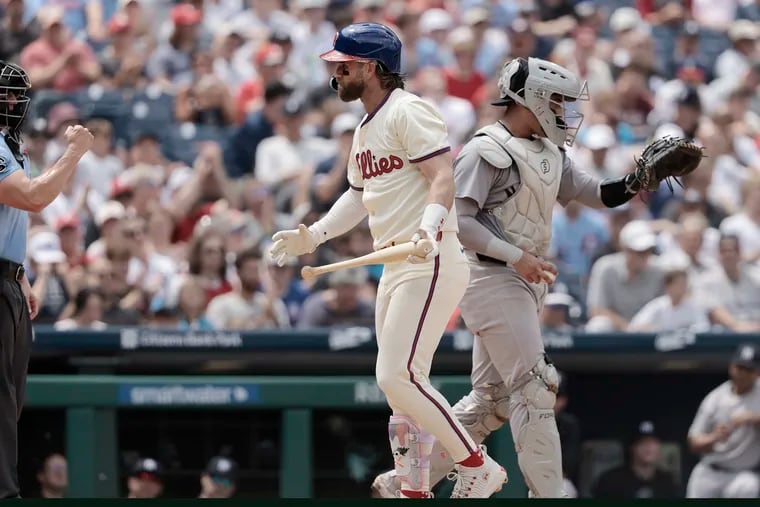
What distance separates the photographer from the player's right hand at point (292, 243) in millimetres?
6109

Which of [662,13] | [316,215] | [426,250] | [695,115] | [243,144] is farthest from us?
[662,13]

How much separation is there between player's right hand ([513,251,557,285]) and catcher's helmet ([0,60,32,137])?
78.6 inches

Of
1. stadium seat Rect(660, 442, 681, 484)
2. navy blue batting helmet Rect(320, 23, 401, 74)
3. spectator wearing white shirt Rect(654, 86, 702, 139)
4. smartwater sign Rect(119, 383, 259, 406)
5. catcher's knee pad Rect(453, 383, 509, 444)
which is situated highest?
spectator wearing white shirt Rect(654, 86, 702, 139)

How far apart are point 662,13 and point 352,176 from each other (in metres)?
9.98

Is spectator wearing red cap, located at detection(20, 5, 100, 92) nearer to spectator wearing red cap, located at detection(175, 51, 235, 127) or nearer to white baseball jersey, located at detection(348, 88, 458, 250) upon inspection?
spectator wearing red cap, located at detection(175, 51, 235, 127)

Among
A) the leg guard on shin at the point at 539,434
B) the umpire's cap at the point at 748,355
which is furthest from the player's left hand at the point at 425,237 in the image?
the umpire's cap at the point at 748,355

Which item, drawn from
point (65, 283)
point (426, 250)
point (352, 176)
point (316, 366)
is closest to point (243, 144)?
point (65, 283)

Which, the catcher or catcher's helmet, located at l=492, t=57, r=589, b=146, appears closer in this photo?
the catcher

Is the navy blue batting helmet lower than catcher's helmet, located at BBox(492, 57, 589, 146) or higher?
higher

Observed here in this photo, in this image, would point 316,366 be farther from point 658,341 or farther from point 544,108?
point 544,108

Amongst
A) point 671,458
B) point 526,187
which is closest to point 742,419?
point 671,458

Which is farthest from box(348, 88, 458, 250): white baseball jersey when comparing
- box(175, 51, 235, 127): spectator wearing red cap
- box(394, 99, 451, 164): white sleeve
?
box(175, 51, 235, 127): spectator wearing red cap

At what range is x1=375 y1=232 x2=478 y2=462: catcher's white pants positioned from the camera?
5703mm

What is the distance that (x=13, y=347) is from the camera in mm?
5594
